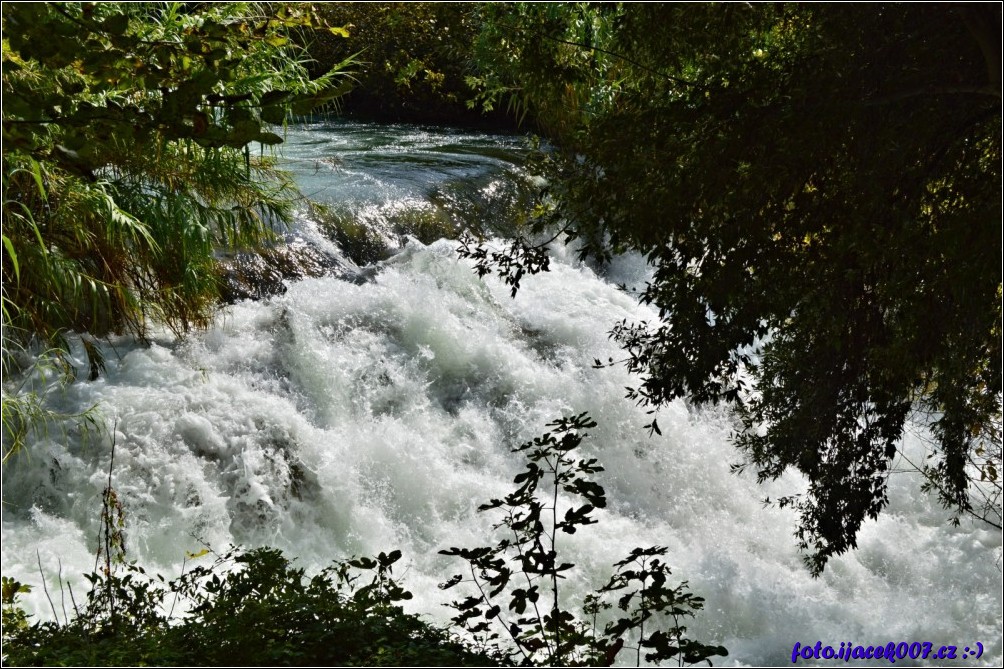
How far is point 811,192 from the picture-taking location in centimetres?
322

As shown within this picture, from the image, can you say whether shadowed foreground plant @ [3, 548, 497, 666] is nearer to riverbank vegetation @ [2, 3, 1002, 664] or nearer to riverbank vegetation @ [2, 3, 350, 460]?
riverbank vegetation @ [2, 3, 1002, 664]

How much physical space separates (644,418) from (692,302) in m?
2.59

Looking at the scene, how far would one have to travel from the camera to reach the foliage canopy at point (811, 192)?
2.83 metres

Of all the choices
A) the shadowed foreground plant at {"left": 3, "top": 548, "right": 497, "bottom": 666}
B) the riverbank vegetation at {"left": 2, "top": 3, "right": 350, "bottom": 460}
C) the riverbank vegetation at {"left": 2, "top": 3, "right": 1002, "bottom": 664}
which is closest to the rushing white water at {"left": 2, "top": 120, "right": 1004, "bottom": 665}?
the riverbank vegetation at {"left": 2, "top": 3, "right": 350, "bottom": 460}

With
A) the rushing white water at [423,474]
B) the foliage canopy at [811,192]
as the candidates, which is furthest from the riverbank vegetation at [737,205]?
the rushing white water at [423,474]

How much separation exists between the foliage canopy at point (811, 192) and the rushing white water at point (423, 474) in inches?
51.0

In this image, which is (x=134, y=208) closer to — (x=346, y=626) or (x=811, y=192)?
(x=346, y=626)

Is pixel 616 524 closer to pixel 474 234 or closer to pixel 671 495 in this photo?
pixel 671 495

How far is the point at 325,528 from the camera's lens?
4.67m

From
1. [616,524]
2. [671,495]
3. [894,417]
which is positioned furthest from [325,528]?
[894,417]

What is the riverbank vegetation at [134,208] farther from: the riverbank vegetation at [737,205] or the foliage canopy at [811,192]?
the foliage canopy at [811,192]

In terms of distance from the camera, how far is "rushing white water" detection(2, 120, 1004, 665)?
14.3 ft

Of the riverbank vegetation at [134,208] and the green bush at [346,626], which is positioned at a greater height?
the riverbank vegetation at [134,208]

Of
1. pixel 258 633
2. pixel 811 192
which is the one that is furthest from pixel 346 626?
pixel 811 192
